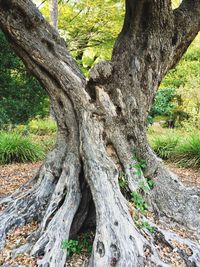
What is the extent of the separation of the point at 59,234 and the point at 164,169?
1674 millimetres

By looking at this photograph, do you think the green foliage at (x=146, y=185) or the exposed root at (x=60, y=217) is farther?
the green foliage at (x=146, y=185)

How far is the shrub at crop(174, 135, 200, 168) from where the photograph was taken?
26.0 ft

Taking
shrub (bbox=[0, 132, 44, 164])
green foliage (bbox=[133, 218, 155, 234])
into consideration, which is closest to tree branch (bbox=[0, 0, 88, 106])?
green foliage (bbox=[133, 218, 155, 234])

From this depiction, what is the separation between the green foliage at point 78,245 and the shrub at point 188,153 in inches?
192

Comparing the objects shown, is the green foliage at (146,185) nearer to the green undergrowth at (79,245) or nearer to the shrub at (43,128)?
the green undergrowth at (79,245)

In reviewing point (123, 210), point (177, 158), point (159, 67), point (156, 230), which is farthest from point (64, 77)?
point (177, 158)

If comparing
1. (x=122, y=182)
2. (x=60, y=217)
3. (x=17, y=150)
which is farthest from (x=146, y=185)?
(x=17, y=150)

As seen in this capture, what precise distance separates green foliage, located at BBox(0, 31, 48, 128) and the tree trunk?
3.28 metres

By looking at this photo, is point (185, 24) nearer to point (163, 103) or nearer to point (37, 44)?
point (37, 44)

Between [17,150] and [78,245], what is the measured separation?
4.98 m

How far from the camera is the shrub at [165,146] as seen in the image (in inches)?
341

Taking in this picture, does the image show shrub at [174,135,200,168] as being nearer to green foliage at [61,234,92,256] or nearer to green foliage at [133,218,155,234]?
green foliage at [133,218,155,234]

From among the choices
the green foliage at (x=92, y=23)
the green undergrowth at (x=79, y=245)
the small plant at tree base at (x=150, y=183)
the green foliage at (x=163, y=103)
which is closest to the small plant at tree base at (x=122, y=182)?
the small plant at tree base at (x=150, y=183)

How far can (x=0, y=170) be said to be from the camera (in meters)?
7.23
